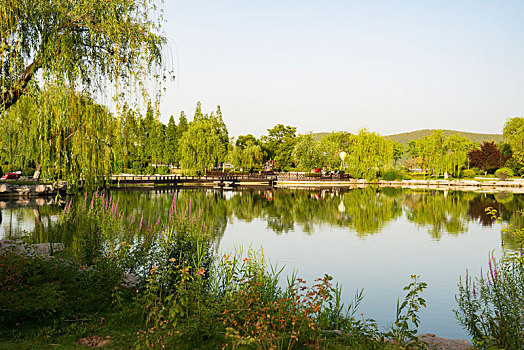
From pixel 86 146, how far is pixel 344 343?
527cm

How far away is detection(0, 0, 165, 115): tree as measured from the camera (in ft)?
21.8

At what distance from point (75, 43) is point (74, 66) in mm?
458

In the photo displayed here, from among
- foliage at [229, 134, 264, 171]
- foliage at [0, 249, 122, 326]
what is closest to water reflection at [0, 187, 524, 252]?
foliage at [0, 249, 122, 326]

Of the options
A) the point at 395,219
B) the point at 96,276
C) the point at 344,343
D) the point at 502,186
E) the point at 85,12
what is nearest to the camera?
the point at 344,343

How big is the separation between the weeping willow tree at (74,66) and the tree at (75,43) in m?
0.01

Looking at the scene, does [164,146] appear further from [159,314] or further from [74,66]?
[159,314]

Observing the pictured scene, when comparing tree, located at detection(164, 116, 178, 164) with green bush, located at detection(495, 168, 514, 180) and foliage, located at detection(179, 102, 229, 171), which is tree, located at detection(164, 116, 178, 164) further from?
green bush, located at detection(495, 168, 514, 180)

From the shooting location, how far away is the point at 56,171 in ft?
24.6

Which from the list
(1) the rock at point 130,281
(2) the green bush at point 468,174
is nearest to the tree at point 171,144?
(2) the green bush at point 468,174

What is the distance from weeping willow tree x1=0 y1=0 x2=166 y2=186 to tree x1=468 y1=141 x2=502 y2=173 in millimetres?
68609

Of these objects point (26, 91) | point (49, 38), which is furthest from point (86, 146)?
point (49, 38)

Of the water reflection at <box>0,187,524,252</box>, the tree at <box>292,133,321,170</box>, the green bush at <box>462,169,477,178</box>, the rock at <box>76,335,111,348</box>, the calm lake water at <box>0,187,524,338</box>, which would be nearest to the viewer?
the rock at <box>76,335,111,348</box>

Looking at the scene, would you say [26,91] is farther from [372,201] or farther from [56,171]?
[372,201]

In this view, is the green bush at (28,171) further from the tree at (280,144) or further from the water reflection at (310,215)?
the tree at (280,144)
